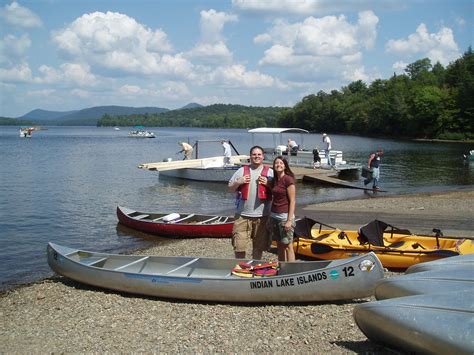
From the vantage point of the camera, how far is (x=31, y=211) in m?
21.3

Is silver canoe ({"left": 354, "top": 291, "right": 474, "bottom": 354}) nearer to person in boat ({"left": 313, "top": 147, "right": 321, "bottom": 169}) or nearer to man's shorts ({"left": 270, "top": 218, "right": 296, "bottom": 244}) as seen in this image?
man's shorts ({"left": 270, "top": 218, "right": 296, "bottom": 244})

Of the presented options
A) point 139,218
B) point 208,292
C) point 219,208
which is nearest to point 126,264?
point 208,292

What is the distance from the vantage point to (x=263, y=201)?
838cm

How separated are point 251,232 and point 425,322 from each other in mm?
3608

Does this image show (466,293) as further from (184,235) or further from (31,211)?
(31,211)

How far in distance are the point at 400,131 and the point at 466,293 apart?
336 feet

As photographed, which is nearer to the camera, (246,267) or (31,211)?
(246,267)

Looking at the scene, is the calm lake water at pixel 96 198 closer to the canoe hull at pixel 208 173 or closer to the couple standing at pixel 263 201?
the canoe hull at pixel 208 173

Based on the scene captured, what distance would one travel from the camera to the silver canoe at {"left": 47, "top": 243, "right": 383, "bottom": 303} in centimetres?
776

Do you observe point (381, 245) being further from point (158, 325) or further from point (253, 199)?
point (158, 325)

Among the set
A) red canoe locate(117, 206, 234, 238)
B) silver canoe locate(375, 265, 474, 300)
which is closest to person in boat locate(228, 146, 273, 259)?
silver canoe locate(375, 265, 474, 300)

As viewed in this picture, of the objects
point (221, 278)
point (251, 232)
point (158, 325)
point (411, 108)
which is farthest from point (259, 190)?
point (411, 108)

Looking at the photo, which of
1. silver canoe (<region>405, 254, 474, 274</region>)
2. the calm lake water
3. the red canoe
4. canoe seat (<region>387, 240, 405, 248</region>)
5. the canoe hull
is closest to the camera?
silver canoe (<region>405, 254, 474, 274</region>)

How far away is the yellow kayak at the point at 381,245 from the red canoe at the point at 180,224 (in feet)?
10.5
